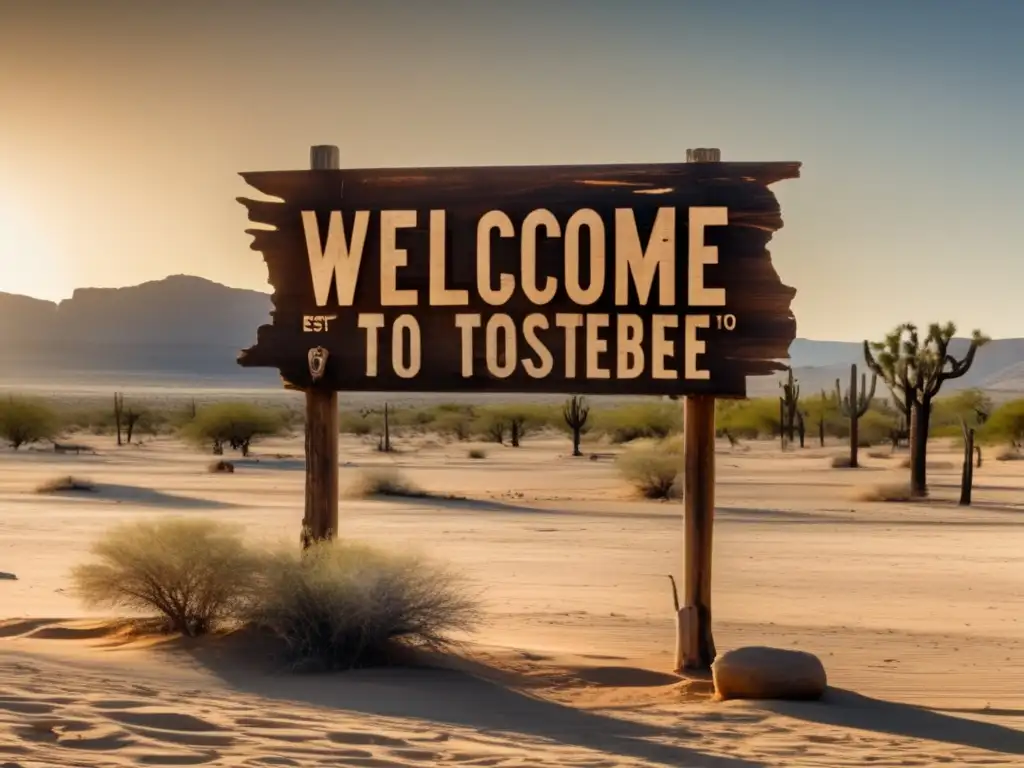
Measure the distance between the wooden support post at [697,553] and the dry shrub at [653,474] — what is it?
1930cm

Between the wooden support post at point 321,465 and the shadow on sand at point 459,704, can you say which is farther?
the wooden support post at point 321,465

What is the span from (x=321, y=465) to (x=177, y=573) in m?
1.36

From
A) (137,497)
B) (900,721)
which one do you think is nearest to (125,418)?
(137,497)

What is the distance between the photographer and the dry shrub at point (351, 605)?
966 centimetres

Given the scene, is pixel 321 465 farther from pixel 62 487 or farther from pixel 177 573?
pixel 62 487

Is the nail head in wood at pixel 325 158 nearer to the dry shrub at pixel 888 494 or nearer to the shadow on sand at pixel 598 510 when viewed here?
the shadow on sand at pixel 598 510

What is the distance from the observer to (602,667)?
10.2m

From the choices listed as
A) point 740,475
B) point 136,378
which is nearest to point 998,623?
point 740,475

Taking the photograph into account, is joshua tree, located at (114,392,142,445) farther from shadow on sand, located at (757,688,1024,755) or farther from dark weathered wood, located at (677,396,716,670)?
shadow on sand, located at (757,688,1024,755)

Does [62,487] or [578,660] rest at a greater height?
[62,487]

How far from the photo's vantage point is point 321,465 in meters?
10.8

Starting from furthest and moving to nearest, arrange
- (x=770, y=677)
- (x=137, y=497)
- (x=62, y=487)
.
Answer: (x=62, y=487) → (x=137, y=497) → (x=770, y=677)

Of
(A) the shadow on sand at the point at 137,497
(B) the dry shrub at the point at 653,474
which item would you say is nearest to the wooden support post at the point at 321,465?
(A) the shadow on sand at the point at 137,497

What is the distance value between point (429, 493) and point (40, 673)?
71.3ft
